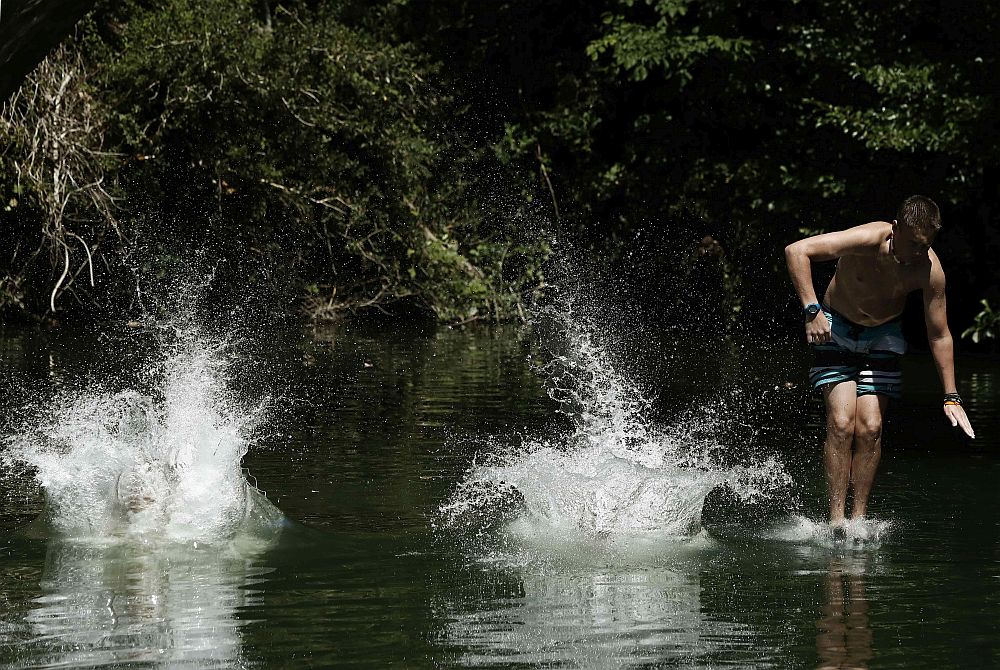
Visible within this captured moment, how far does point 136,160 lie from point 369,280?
3.89m

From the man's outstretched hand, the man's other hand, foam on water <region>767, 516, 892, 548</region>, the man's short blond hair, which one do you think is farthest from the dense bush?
the man's short blond hair

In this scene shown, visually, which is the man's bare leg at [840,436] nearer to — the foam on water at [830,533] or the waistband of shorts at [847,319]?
the foam on water at [830,533]

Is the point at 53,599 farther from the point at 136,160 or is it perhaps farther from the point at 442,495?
the point at 136,160

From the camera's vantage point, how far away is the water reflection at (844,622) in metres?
5.37

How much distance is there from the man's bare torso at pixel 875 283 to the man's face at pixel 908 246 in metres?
0.04

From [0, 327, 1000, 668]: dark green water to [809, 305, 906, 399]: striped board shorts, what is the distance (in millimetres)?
728

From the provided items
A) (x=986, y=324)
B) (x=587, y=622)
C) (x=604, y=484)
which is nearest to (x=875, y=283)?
(x=604, y=484)

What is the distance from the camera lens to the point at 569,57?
25297mm

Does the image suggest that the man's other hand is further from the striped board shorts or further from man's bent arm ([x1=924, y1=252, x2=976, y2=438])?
man's bent arm ([x1=924, y1=252, x2=976, y2=438])

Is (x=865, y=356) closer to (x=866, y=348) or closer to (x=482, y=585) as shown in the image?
(x=866, y=348)

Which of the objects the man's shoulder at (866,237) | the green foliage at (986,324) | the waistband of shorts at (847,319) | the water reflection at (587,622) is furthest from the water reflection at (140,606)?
the green foliage at (986,324)

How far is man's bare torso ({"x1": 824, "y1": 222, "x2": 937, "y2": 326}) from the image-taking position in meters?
7.42

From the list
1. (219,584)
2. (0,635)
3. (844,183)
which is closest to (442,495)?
(219,584)

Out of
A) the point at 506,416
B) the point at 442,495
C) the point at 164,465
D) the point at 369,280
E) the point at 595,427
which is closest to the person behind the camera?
the point at 164,465
